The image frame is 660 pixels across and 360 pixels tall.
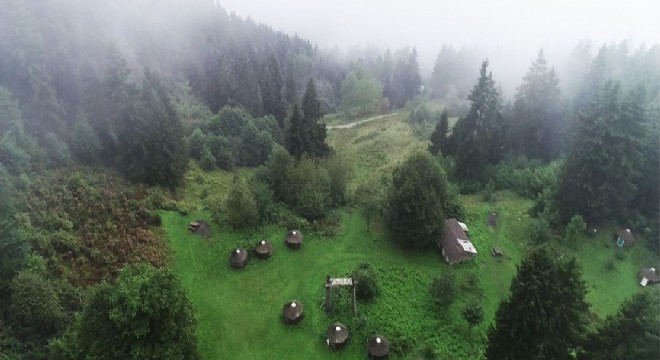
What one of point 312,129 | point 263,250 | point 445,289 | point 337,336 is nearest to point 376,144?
point 312,129

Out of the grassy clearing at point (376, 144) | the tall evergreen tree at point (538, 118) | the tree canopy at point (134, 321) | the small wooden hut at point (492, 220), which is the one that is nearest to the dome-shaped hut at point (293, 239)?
the tree canopy at point (134, 321)

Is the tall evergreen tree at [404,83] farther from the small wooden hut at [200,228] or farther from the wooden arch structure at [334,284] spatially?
the wooden arch structure at [334,284]

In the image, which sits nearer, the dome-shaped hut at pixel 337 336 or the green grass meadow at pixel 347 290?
the dome-shaped hut at pixel 337 336

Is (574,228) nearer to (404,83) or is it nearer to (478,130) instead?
(478,130)

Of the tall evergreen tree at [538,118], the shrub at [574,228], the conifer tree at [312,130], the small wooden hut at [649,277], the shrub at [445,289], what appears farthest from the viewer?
the tall evergreen tree at [538,118]

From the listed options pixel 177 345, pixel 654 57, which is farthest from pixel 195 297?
pixel 654 57

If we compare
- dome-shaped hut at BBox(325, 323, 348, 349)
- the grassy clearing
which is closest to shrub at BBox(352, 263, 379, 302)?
dome-shaped hut at BBox(325, 323, 348, 349)

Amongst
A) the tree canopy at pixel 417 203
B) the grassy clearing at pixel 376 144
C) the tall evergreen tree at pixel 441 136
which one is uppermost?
the tree canopy at pixel 417 203
